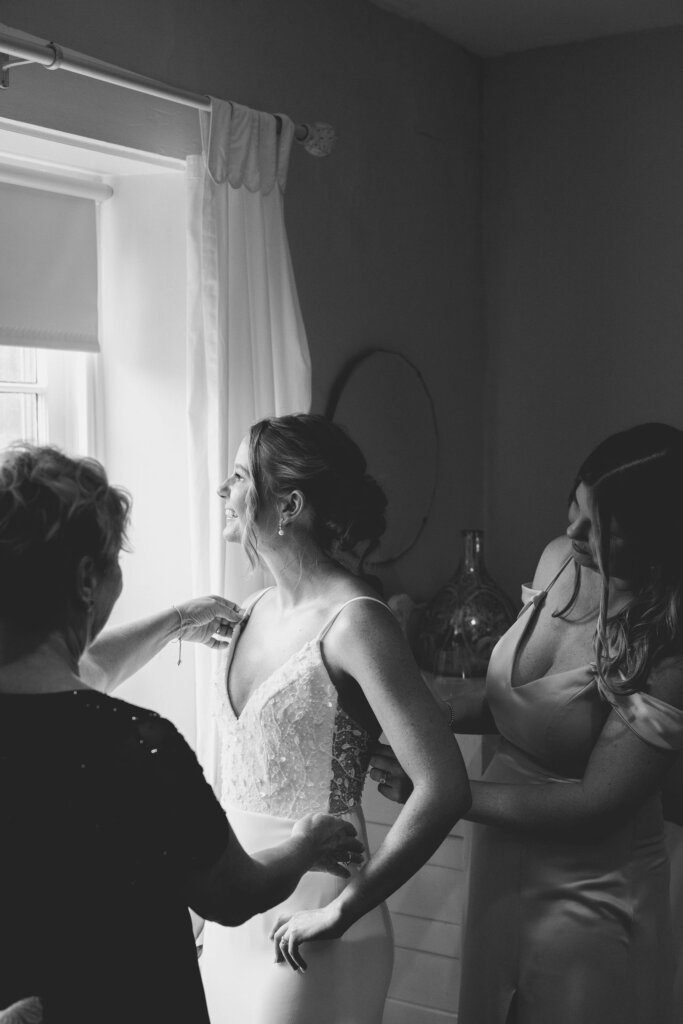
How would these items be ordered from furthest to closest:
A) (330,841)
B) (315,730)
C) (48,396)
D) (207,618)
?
(48,396) < (207,618) < (315,730) < (330,841)

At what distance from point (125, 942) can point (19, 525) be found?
1.37 ft

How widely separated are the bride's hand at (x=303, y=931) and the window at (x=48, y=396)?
120cm

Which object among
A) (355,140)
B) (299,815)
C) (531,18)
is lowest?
(299,815)

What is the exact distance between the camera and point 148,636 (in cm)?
183

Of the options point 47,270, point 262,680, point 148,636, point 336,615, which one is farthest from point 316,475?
point 47,270

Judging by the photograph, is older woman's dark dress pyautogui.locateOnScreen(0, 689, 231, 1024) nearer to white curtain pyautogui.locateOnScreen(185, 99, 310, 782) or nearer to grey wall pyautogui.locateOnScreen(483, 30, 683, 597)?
white curtain pyautogui.locateOnScreen(185, 99, 310, 782)

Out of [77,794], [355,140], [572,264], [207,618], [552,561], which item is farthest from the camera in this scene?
[572,264]

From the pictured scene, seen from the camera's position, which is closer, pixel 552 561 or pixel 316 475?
pixel 316 475

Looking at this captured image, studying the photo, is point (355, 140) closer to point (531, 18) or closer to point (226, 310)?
point (531, 18)

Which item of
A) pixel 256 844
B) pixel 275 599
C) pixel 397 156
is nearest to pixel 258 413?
pixel 275 599

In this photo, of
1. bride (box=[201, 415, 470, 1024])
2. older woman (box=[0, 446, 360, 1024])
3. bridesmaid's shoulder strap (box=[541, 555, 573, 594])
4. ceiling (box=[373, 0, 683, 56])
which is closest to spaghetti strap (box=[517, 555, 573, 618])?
bridesmaid's shoulder strap (box=[541, 555, 573, 594])

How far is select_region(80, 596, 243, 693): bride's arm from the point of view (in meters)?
1.77

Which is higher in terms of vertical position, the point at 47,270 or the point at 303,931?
the point at 47,270

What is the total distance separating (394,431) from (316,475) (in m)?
1.38
